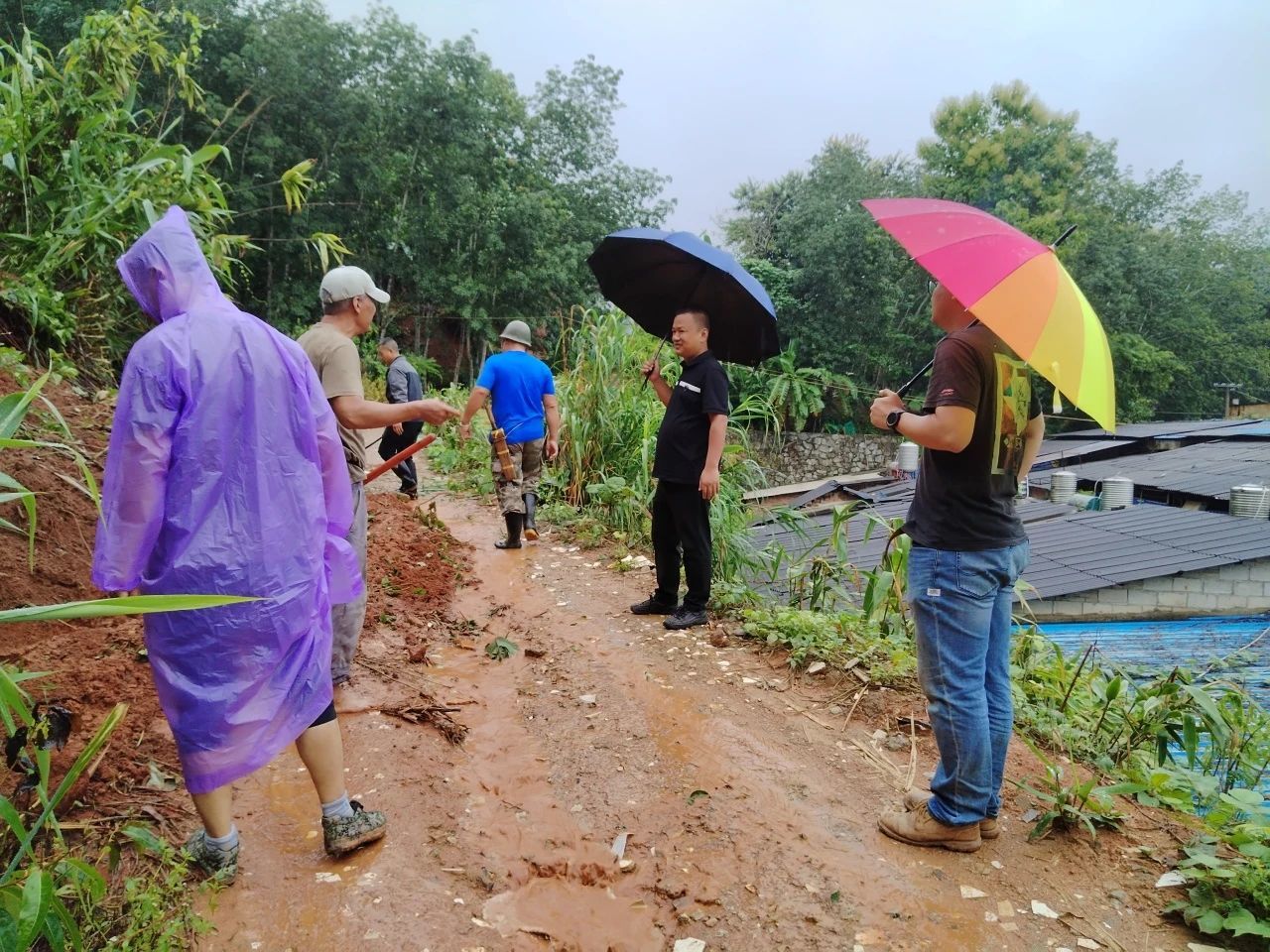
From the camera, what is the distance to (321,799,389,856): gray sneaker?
2.09 m

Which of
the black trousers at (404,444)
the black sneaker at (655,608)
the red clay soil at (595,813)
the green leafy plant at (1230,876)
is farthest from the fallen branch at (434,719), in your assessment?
the black trousers at (404,444)

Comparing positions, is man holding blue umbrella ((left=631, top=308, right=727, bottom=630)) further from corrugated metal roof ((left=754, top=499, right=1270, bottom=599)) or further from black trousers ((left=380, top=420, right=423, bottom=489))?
black trousers ((left=380, top=420, right=423, bottom=489))

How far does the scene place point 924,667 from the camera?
222 cm

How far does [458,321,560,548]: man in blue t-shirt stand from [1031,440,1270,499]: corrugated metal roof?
9.37 m

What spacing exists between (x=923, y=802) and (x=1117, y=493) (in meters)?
9.80

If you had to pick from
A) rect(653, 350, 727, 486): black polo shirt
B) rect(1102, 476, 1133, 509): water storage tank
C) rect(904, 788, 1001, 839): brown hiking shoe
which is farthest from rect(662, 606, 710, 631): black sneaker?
rect(1102, 476, 1133, 509): water storage tank

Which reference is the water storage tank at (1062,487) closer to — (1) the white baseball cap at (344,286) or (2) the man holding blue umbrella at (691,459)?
(2) the man holding blue umbrella at (691,459)

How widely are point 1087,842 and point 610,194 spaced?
26496 millimetres

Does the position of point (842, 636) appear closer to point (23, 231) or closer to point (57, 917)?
point (57, 917)

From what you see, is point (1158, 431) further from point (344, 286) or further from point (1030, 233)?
point (344, 286)

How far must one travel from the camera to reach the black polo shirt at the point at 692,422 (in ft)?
12.8

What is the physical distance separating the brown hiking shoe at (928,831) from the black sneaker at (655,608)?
212 cm

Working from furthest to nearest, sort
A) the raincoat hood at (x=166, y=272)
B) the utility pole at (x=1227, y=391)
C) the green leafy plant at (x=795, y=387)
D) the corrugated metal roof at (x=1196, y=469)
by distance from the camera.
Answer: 1. the utility pole at (x=1227, y=391)
2. the green leafy plant at (x=795, y=387)
3. the corrugated metal roof at (x=1196, y=469)
4. the raincoat hood at (x=166, y=272)

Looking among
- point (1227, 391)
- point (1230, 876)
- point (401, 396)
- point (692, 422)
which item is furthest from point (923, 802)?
point (1227, 391)
